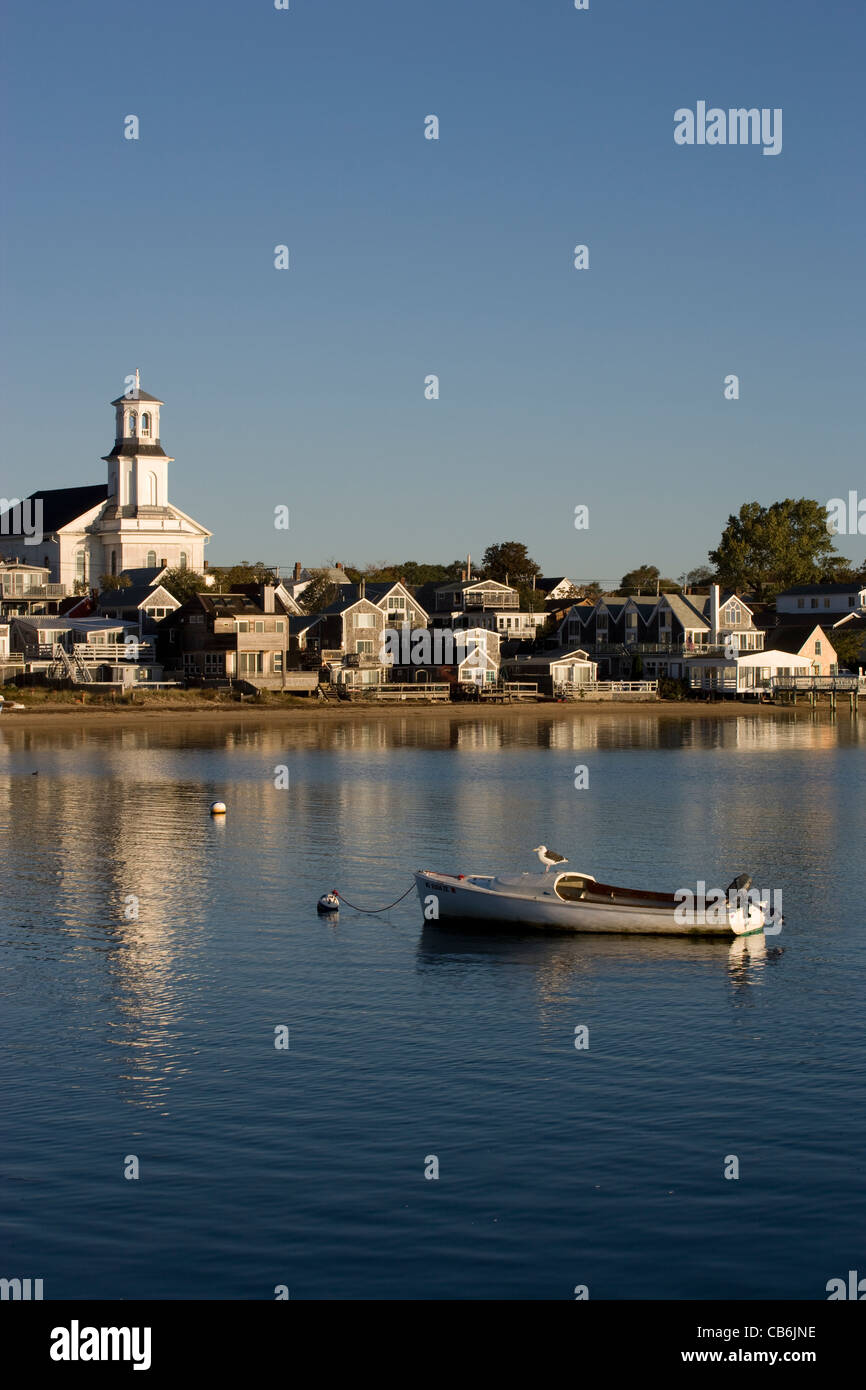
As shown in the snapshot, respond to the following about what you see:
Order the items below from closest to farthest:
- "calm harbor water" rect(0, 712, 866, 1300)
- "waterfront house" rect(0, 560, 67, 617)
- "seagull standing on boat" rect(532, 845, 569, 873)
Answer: "calm harbor water" rect(0, 712, 866, 1300) < "seagull standing on boat" rect(532, 845, 569, 873) < "waterfront house" rect(0, 560, 67, 617)

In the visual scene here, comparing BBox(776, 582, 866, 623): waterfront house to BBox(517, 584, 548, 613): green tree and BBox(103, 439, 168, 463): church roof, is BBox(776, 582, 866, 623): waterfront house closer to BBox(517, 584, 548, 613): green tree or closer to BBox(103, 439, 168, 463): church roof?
BBox(517, 584, 548, 613): green tree

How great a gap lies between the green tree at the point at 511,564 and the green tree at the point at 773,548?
92.6 ft

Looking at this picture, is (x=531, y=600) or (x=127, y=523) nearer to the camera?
(x=127, y=523)

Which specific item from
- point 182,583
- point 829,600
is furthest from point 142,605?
point 829,600

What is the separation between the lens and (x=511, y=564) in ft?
620

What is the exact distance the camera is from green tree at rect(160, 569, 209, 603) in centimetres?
13275

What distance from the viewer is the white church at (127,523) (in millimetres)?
144125

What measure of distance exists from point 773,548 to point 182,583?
309ft

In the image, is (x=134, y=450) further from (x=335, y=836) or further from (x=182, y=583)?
(x=335, y=836)

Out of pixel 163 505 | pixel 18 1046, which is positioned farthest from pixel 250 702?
pixel 18 1046

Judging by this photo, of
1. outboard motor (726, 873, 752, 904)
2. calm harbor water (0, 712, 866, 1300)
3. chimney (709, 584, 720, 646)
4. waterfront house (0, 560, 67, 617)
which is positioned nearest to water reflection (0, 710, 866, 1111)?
calm harbor water (0, 712, 866, 1300)

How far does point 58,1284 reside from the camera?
58.6ft

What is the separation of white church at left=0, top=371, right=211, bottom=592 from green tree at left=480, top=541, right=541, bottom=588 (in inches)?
2018

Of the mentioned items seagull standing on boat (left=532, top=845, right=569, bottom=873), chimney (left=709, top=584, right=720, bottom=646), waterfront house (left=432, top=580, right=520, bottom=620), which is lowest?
seagull standing on boat (left=532, top=845, right=569, bottom=873)
